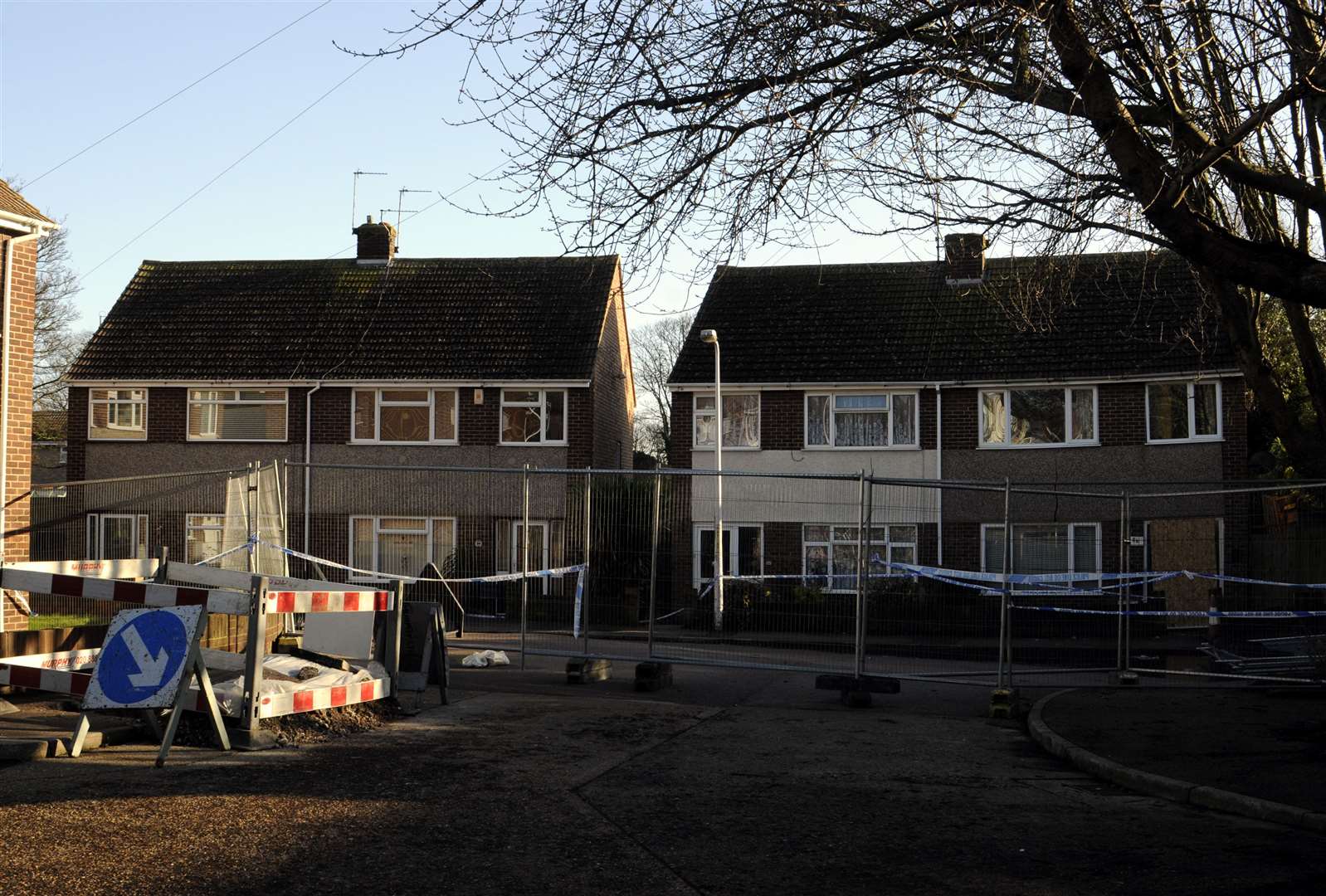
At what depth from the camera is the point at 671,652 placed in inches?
595

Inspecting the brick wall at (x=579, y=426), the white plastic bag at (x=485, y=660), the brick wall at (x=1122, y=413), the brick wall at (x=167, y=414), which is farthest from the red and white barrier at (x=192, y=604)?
the brick wall at (x=1122, y=413)

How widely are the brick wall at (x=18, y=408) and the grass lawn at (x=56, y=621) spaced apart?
87cm

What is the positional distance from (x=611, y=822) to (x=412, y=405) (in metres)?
23.3

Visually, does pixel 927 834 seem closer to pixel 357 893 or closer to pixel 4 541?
pixel 357 893

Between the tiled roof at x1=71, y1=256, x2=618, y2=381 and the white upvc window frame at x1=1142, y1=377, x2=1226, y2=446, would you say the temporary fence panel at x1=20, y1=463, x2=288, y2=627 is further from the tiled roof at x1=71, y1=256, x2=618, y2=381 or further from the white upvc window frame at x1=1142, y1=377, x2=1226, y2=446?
the white upvc window frame at x1=1142, y1=377, x2=1226, y2=446

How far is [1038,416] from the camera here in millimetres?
27297

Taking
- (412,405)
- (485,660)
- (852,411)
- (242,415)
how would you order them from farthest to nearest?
(242,415) → (412,405) → (852,411) → (485,660)

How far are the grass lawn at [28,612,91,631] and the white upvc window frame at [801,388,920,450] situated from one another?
52.7 feet

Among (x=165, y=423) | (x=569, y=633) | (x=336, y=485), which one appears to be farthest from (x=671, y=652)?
(x=165, y=423)

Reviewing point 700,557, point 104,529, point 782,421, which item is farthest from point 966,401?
point 104,529

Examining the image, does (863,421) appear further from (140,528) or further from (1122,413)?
(140,528)

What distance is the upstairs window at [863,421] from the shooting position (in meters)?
27.9

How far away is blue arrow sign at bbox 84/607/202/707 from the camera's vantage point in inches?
335

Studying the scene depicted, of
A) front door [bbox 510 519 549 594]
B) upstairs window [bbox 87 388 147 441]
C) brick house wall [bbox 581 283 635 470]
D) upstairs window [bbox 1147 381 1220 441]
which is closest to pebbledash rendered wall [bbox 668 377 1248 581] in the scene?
upstairs window [bbox 1147 381 1220 441]
